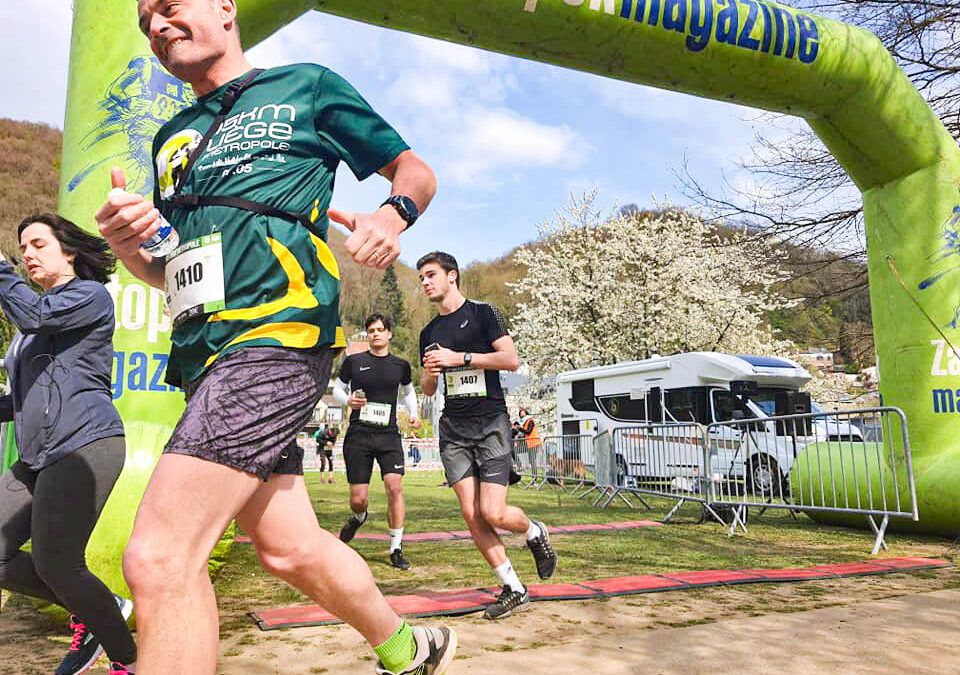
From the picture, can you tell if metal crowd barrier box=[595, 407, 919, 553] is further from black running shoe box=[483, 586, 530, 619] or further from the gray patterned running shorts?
the gray patterned running shorts

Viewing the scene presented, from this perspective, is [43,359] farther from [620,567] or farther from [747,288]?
[747,288]

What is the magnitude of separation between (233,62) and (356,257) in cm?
80

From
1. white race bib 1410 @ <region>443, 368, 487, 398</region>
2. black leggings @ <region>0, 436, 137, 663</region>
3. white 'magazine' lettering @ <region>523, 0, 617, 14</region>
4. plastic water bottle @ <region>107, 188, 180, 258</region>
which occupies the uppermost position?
white 'magazine' lettering @ <region>523, 0, 617, 14</region>

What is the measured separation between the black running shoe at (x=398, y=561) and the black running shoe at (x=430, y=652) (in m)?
3.38

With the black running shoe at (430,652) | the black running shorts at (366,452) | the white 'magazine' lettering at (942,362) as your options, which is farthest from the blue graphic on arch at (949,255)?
the black running shoe at (430,652)

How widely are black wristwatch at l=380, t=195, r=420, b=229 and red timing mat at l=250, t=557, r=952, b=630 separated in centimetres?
260

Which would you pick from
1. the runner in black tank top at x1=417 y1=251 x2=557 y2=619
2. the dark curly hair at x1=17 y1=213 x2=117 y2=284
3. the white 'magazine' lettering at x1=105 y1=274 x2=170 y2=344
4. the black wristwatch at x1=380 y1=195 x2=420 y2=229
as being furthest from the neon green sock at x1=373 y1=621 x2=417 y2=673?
the white 'magazine' lettering at x1=105 y1=274 x2=170 y2=344

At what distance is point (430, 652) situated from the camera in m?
2.23

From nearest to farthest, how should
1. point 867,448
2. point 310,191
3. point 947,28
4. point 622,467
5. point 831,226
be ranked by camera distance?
point 310,191, point 867,448, point 947,28, point 831,226, point 622,467

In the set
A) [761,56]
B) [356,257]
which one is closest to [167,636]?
[356,257]

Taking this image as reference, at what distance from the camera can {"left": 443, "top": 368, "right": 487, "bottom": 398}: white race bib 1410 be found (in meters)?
4.43

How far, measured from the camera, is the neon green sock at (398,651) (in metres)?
2.08

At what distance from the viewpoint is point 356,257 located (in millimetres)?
1857

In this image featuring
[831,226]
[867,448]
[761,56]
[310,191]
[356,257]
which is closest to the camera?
[356,257]
